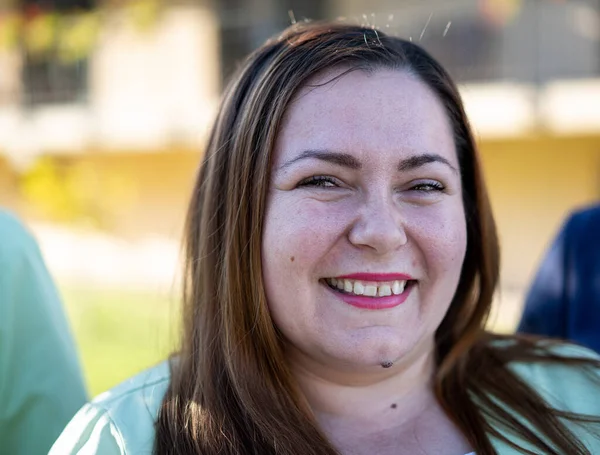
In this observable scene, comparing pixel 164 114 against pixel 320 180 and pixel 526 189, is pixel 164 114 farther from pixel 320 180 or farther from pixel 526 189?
pixel 320 180

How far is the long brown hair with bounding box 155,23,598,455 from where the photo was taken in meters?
1.73

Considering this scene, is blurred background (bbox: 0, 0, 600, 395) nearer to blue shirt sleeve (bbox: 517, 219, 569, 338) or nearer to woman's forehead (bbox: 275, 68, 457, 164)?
blue shirt sleeve (bbox: 517, 219, 569, 338)

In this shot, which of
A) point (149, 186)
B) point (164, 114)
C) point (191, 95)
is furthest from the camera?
point (149, 186)

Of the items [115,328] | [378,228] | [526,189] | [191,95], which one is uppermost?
[191,95]

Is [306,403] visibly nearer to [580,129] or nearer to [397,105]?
[397,105]

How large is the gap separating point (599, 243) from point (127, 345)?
548cm

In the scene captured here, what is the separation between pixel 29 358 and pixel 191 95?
9.42 metres

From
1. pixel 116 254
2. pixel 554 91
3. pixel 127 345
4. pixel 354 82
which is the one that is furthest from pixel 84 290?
pixel 354 82

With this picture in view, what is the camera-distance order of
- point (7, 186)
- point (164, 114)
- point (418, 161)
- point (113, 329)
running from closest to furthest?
point (418, 161), point (113, 329), point (164, 114), point (7, 186)

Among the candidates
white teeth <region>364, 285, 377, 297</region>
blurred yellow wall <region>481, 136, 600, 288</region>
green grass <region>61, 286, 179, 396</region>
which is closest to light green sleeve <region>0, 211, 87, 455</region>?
white teeth <region>364, 285, 377, 297</region>

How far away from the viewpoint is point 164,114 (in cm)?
1062

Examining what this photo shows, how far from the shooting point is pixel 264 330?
1.77 metres

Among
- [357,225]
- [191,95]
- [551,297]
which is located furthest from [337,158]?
[191,95]

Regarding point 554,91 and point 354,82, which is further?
point 554,91
